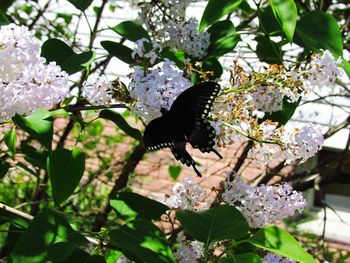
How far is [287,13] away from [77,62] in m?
0.43

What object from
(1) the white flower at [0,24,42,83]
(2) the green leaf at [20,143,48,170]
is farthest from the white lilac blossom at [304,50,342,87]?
(2) the green leaf at [20,143,48,170]

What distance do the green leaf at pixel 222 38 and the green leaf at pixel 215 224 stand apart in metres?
0.42

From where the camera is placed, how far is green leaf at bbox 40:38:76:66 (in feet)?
4.35

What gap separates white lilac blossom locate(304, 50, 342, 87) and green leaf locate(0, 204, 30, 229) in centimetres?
62

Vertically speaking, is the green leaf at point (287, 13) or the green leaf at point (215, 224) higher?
the green leaf at point (287, 13)

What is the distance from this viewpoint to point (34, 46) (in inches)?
41.9

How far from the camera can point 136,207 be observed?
4.31 feet

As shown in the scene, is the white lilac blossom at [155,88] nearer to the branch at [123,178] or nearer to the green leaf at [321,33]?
the green leaf at [321,33]

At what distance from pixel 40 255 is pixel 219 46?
655 mm

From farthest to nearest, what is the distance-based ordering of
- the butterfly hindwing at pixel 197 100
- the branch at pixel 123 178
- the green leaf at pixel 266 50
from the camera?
the branch at pixel 123 178, the green leaf at pixel 266 50, the butterfly hindwing at pixel 197 100

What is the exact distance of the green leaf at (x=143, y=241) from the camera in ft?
3.37

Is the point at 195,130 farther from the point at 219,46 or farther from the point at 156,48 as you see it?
the point at 219,46

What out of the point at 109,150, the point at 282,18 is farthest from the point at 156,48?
the point at 109,150

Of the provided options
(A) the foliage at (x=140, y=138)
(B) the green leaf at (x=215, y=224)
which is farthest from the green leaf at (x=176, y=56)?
(B) the green leaf at (x=215, y=224)
